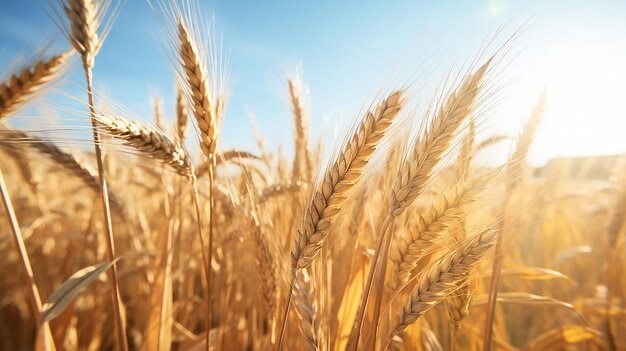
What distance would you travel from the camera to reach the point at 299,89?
6.93 ft

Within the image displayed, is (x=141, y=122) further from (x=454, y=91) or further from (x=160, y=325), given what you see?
(x=454, y=91)

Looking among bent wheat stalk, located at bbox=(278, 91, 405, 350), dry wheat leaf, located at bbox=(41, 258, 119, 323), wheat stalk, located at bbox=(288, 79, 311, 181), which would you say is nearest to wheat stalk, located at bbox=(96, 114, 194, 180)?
dry wheat leaf, located at bbox=(41, 258, 119, 323)

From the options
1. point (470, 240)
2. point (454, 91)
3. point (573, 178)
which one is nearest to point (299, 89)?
point (454, 91)

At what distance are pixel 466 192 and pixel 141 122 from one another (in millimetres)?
999

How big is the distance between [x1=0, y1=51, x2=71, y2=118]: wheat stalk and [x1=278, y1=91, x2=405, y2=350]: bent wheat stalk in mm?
1180

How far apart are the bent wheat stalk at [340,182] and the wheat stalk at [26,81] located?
3.87 ft

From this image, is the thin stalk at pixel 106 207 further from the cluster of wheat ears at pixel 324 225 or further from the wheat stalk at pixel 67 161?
the wheat stalk at pixel 67 161

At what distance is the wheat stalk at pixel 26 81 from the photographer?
3.74ft

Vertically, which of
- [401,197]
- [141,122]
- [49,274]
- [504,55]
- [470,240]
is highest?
[504,55]

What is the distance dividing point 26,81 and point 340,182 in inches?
49.4

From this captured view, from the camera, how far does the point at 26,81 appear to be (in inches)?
46.6

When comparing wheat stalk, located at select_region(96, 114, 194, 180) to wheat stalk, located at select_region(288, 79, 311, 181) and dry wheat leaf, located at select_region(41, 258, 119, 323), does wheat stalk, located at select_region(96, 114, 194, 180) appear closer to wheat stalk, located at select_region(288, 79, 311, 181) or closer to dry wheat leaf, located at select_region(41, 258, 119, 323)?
dry wheat leaf, located at select_region(41, 258, 119, 323)

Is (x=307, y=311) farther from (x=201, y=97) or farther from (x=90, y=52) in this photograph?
(x=90, y=52)

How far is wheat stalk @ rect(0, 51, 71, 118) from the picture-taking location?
44.9 inches
